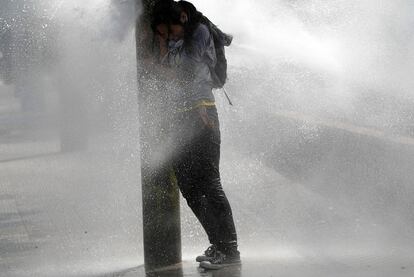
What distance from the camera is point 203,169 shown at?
560 centimetres

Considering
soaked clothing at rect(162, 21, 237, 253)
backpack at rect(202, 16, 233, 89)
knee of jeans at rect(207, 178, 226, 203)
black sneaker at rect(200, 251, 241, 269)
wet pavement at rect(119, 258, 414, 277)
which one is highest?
backpack at rect(202, 16, 233, 89)

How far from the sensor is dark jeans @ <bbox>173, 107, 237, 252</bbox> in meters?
5.57

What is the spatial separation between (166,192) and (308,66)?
20.6 ft

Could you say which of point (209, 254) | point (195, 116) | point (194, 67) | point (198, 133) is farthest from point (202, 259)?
point (194, 67)

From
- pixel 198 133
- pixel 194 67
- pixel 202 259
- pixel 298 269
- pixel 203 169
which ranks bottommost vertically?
pixel 298 269

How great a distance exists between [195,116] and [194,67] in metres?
0.29

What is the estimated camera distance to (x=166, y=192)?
18.7ft

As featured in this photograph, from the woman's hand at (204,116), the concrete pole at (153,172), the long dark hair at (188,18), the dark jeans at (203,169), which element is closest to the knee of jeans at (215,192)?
the dark jeans at (203,169)

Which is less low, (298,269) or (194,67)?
(194,67)

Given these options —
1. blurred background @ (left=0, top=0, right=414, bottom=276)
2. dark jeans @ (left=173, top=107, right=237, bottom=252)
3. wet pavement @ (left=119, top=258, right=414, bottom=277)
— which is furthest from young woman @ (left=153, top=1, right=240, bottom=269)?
blurred background @ (left=0, top=0, right=414, bottom=276)

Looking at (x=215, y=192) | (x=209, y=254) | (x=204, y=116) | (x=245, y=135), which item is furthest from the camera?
(x=245, y=135)

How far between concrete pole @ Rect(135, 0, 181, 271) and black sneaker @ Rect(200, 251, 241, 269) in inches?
10.4

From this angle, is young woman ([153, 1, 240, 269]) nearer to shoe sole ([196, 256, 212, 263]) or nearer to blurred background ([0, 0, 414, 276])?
shoe sole ([196, 256, 212, 263])

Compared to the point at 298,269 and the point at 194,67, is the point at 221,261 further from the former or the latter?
the point at 194,67
